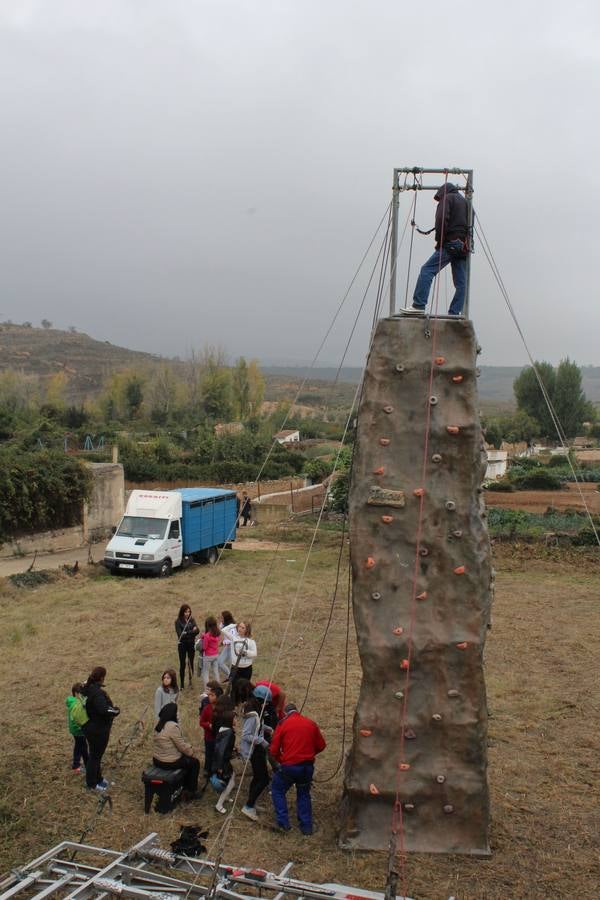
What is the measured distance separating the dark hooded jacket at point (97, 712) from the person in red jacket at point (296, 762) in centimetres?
196

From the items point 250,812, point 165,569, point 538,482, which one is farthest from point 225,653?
point 538,482

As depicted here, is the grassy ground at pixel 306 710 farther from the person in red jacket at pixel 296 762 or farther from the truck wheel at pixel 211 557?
the truck wheel at pixel 211 557

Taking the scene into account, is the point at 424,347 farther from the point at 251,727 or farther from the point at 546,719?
the point at 546,719

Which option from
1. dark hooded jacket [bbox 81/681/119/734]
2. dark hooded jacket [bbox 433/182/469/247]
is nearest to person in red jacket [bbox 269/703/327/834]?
dark hooded jacket [bbox 81/681/119/734]

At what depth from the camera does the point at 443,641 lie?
7.52m

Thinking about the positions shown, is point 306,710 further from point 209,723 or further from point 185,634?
point 209,723

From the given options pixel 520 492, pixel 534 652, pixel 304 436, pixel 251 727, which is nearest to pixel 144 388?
pixel 304 436

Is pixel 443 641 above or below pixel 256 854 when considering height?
above

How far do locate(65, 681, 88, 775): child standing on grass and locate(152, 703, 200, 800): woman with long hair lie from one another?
0.89 m

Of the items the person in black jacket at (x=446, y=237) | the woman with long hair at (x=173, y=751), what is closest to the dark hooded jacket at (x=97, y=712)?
the woman with long hair at (x=173, y=751)

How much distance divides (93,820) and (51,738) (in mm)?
2541

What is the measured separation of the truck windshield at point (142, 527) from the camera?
69.5 ft

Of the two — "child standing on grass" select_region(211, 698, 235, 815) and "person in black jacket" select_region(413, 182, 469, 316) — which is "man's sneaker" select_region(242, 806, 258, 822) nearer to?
"child standing on grass" select_region(211, 698, 235, 815)

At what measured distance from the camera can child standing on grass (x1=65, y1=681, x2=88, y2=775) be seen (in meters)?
8.84
